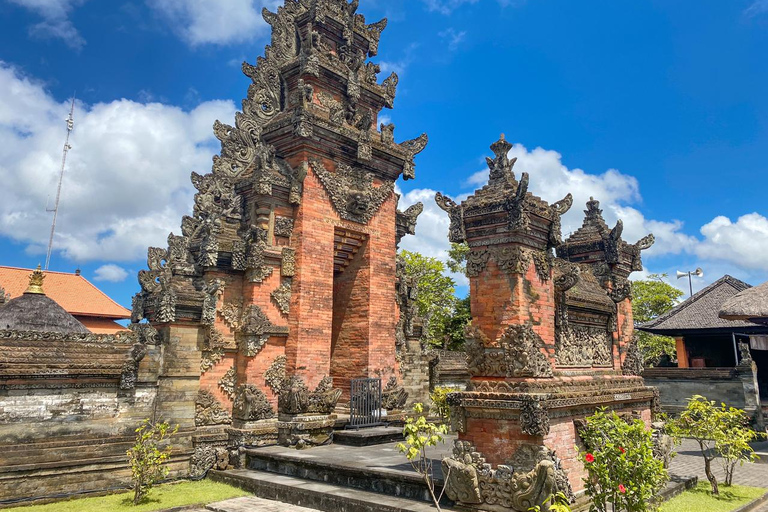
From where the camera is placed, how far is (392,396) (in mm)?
14398

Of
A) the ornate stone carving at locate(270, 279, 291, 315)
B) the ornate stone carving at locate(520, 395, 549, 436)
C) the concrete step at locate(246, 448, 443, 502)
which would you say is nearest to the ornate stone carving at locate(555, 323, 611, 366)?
the ornate stone carving at locate(520, 395, 549, 436)

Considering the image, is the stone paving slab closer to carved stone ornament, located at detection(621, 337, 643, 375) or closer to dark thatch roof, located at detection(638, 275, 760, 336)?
carved stone ornament, located at detection(621, 337, 643, 375)

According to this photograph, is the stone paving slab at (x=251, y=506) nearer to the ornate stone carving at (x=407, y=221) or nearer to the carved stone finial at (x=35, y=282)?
the carved stone finial at (x=35, y=282)

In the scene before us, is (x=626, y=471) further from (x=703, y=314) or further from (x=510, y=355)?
(x=703, y=314)

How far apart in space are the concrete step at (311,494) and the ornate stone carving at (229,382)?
181cm

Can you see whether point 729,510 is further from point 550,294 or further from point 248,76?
point 248,76

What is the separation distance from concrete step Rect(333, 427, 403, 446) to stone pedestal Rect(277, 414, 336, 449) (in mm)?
280

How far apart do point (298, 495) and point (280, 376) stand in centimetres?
386

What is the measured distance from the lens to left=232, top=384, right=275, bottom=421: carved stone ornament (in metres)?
12.0

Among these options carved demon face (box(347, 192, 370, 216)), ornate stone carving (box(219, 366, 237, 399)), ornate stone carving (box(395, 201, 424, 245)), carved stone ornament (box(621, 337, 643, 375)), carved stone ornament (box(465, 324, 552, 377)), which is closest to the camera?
carved stone ornament (box(465, 324, 552, 377))

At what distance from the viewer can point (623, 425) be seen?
6473mm

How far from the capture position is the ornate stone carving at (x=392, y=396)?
1427 cm

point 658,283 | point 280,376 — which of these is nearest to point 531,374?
point 280,376

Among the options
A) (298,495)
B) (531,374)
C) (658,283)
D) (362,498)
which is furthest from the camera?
(658,283)
